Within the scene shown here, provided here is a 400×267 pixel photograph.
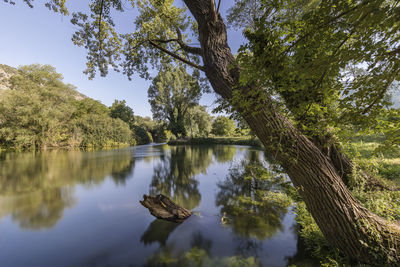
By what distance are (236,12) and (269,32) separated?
6.44 metres

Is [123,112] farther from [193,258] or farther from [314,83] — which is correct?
[314,83]

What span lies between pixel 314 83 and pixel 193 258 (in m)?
3.59

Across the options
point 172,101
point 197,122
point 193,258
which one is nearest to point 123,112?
point 172,101

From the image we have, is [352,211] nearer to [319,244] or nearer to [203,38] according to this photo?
[319,244]

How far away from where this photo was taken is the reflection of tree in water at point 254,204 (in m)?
3.92

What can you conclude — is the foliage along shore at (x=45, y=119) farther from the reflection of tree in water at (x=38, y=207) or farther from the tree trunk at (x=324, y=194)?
the tree trunk at (x=324, y=194)

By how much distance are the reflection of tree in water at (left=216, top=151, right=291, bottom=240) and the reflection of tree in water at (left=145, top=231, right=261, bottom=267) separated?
775 mm

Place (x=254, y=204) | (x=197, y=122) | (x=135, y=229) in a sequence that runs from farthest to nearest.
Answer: (x=197, y=122)
(x=254, y=204)
(x=135, y=229)

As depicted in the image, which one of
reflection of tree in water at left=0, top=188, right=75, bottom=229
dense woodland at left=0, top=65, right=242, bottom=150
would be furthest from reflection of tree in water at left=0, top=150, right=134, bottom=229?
dense woodland at left=0, top=65, right=242, bottom=150

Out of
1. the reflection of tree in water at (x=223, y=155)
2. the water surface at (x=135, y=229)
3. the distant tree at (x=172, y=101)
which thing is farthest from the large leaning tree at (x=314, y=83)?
the distant tree at (x=172, y=101)

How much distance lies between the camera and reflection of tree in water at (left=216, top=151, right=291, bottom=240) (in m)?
3.92

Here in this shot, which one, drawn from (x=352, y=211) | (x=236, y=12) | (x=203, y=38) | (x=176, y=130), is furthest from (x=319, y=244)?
(x=176, y=130)

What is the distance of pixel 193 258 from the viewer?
3.04 m

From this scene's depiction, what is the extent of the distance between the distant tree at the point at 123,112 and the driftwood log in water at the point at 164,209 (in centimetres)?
3704
